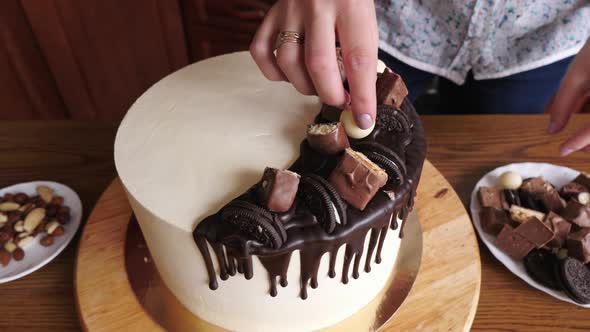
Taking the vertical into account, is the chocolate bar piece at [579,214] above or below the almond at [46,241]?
above

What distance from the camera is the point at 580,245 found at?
4.12 feet

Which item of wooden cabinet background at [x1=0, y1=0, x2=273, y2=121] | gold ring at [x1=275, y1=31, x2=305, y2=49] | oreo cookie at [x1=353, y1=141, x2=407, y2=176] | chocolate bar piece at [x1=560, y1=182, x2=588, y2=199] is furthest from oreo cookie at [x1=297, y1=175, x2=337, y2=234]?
wooden cabinet background at [x1=0, y1=0, x2=273, y2=121]

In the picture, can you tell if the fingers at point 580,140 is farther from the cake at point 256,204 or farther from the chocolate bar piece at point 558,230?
the cake at point 256,204

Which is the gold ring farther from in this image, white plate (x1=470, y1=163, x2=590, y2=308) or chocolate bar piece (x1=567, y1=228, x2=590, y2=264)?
chocolate bar piece (x1=567, y1=228, x2=590, y2=264)

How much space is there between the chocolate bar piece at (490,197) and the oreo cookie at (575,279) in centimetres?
23

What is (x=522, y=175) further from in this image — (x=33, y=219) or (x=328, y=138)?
(x=33, y=219)

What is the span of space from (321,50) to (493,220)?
77cm

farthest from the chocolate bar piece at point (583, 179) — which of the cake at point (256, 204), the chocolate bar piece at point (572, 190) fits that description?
the cake at point (256, 204)

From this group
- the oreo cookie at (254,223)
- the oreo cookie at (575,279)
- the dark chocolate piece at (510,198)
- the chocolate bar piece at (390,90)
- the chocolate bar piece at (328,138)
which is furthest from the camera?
the dark chocolate piece at (510,198)

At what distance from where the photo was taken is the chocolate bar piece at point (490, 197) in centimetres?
141

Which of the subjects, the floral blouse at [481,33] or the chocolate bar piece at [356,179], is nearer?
the chocolate bar piece at [356,179]

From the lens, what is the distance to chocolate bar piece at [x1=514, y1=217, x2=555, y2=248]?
1.25m

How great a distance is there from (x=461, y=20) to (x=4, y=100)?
8.09ft

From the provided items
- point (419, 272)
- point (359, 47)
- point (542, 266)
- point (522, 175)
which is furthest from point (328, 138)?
point (522, 175)
